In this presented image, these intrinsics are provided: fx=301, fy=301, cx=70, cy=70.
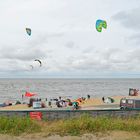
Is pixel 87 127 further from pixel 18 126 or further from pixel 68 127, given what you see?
pixel 18 126

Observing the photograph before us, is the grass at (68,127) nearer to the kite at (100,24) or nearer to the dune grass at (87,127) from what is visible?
the dune grass at (87,127)

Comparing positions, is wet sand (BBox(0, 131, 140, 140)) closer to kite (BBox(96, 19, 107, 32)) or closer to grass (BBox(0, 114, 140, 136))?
grass (BBox(0, 114, 140, 136))

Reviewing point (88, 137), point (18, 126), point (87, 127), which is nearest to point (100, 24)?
point (87, 127)

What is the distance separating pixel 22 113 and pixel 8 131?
555 centimetres

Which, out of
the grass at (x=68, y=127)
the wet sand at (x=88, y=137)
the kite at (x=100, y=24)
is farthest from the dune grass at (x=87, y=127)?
the kite at (x=100, y=24)

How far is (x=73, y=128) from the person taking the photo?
500 inches

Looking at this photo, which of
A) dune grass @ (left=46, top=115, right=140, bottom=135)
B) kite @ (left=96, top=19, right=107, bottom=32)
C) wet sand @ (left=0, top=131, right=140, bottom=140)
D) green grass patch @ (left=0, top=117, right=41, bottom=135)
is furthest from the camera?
kite @ (left=96, top=19, right=107, bottom=32)

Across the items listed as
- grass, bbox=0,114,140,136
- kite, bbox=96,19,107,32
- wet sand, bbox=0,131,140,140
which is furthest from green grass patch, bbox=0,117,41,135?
kite, bbox=96,19,107,32

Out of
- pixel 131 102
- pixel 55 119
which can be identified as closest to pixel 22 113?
pixel 55 119

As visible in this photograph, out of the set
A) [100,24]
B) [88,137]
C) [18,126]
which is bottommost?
[88,137]

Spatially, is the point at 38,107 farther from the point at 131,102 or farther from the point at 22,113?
the point at 22,113

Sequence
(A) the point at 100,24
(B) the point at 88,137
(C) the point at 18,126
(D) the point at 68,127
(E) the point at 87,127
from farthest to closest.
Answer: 1. (A) the point at 100,24
2. (C) the point at 18,126
3. (E) the point at 87,127
4. (D) the point at 68,127
5. (B) the point at 88,137

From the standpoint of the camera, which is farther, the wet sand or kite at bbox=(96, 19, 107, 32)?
kite at bbox=(96, 19, 107, 32)

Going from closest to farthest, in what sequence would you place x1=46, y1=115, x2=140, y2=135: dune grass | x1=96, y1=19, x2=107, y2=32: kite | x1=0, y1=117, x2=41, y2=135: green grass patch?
x1=46, y1=115, x2=140, y2=135: dune grass → x1=0, y1=117, x2=41, y2=135: green grass patch → x1=96, y1=19, x2=107, y2=32: kite
